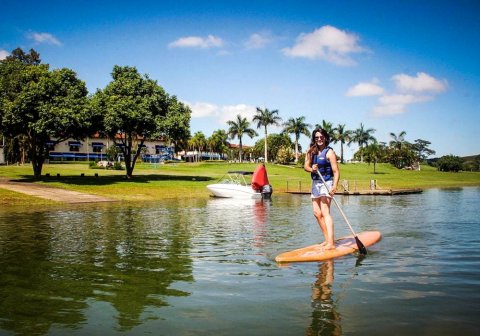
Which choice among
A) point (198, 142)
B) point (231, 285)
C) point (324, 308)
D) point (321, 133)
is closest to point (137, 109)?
point (321, 133)

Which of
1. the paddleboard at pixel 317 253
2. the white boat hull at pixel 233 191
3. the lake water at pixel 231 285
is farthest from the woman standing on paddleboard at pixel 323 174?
the white boat hull at pixel 233 191

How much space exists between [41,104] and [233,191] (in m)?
21.6

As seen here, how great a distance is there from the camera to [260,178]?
32.8 meters

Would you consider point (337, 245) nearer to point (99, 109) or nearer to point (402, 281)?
point (402, 281)

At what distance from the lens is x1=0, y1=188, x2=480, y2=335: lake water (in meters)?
5.28

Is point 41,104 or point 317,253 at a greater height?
point 41,104

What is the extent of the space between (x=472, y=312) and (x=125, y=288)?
18.7ft

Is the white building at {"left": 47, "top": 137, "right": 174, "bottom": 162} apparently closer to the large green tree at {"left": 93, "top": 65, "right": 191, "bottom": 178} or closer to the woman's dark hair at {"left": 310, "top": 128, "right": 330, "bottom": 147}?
the large green tree at {"left": 93, "top": 65, "right": 191, "bottom": 178}

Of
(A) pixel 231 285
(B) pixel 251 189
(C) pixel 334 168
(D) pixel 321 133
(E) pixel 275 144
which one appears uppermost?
(E) pixel 275 144

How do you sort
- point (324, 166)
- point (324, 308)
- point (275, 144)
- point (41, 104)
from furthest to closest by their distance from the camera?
point (275, 144) → point (41, 104) → point (324, 166) → point (324, 308)

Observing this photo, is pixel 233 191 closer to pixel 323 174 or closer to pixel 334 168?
pixel 323 174

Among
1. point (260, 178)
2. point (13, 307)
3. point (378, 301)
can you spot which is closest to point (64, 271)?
point (13, 307)

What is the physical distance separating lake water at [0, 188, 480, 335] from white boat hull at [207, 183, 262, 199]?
18.5m

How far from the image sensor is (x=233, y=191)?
3300 cm
